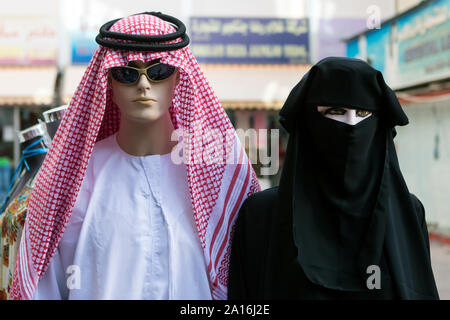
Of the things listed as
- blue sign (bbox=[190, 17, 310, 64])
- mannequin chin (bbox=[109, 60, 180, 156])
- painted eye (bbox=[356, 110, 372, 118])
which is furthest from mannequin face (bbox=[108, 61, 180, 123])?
blue sign (bbox=[190, 17, 310, 64])

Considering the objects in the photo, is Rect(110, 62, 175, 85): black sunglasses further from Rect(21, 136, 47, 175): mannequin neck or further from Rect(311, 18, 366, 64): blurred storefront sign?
Rect(311, 18, 366, 64): blurred storefront sign

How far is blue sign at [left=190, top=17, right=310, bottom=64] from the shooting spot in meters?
10.9

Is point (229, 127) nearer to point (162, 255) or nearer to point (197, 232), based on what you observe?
point (197, 232)

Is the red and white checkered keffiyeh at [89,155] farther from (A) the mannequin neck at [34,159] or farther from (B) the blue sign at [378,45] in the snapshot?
(B) the blue sign at [378,45]

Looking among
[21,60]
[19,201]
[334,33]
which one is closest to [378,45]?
[334,33]

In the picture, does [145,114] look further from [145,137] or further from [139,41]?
[139,41]

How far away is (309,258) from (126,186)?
794 mm

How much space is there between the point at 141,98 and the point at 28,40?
381 inches

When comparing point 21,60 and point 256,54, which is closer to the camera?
point 21,60

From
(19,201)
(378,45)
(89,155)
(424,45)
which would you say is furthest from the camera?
(378,45)

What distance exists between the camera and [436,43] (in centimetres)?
827

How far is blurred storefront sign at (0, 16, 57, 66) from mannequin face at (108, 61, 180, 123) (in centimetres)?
932

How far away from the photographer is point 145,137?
2100mm

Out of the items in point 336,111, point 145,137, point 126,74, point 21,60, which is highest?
point 21,60
